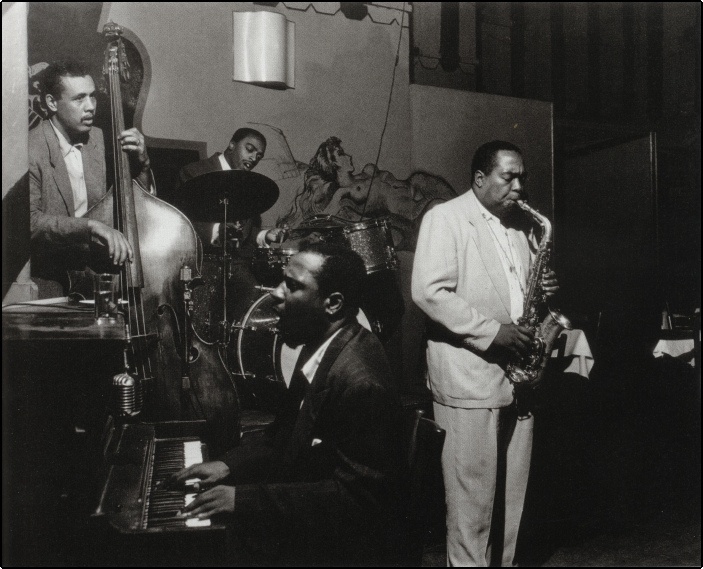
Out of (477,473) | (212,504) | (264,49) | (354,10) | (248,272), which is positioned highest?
(354,10)

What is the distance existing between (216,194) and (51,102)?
733 millimetres

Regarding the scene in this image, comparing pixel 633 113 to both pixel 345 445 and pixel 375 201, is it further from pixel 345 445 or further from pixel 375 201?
pixel 345 445

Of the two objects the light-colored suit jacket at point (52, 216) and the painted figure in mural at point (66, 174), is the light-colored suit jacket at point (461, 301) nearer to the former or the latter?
the painted figure in mural at point (66, 174)

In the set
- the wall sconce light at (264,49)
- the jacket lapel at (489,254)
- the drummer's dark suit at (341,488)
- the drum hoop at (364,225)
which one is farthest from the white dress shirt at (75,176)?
the jacket lapel at (489,254)

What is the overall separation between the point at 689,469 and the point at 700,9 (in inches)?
107

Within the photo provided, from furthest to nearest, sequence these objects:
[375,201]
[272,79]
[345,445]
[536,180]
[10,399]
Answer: [536,180], [375,201], [272,79], [345,445], [10,399]

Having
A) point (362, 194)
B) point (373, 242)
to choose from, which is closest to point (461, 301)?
point (373, 242)

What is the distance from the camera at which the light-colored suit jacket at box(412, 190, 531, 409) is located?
2592 mm

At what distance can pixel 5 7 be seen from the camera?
8.04 feet

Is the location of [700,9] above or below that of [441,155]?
above

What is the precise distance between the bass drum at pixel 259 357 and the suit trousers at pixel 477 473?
787mm

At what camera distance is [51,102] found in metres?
2.59


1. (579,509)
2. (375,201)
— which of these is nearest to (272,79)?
(375,201)

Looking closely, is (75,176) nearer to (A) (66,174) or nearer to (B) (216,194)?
(A) (66,174)
